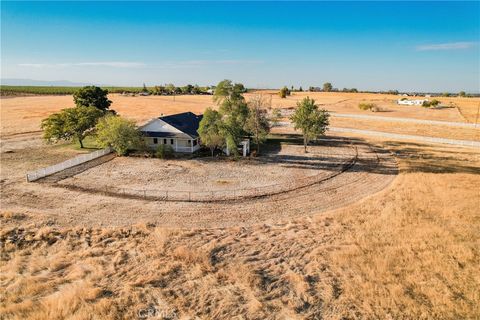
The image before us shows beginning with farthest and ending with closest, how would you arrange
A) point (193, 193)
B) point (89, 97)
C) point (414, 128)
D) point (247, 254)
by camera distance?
point (414, 128)
point (89, 97)
point (193, 193)
point (247, 254)

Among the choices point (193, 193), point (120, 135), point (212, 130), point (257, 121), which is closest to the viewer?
point (193, 193)

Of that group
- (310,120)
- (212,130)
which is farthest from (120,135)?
(310,120)

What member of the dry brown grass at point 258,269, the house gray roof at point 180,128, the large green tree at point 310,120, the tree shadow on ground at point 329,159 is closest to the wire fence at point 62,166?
the house gray roof at point 180,128

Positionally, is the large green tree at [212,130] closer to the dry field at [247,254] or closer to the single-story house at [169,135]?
the single-story house at [169,135]

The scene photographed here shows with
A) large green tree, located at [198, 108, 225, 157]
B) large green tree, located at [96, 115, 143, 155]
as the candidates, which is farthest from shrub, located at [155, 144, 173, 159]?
large green tree, located at [198, 108, 225, 157]

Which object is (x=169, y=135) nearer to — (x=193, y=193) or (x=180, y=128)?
(x=180, y=128)

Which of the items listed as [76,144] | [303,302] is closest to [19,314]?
[303,302]
